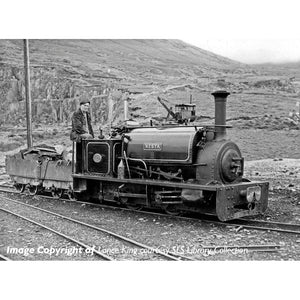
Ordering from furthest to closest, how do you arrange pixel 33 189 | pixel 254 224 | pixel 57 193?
pixel 33 189 < pixel 57 193 < pixel 254 224

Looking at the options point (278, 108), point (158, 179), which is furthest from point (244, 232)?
point (278, 108)

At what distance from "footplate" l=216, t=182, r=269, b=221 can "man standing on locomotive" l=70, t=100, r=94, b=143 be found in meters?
3.46

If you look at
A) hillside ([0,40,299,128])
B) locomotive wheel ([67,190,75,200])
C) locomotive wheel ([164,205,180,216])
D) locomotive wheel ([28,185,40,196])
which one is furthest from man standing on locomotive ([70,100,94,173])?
locomotive wheel ([164,205,180,216])

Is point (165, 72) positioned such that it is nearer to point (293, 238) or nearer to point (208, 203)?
point (208, 203)

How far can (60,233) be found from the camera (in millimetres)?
7297

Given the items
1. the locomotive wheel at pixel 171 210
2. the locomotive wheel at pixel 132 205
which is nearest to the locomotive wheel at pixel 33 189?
the locomotive wheel at pixel 132 205

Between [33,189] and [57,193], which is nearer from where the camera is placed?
[57,193]

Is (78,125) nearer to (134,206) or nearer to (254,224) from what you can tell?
(134,206)

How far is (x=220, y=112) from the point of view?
8.20 m

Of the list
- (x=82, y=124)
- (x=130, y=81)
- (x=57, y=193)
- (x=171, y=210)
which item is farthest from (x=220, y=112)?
(x=57, y=193)

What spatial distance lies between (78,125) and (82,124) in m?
0.09

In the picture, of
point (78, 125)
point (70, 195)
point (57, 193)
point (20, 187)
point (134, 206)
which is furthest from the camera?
point (20, 187)

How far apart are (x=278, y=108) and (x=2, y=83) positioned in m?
5.71

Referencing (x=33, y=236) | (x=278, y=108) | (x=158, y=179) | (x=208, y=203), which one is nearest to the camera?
(x=33, y=236)
